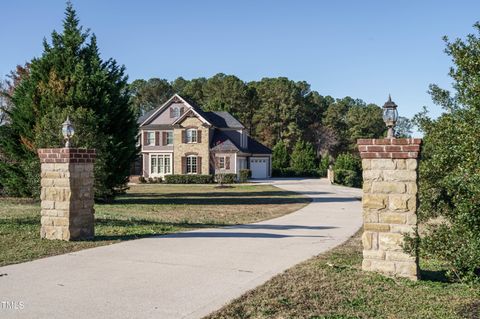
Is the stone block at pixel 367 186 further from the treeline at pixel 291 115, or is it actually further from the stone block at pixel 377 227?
the treeline at pixel 291 115

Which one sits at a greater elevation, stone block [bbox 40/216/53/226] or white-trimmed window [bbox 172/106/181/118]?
white-trimmed window [bbox 172/106/181/118]

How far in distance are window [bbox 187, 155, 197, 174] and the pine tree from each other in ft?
75.0

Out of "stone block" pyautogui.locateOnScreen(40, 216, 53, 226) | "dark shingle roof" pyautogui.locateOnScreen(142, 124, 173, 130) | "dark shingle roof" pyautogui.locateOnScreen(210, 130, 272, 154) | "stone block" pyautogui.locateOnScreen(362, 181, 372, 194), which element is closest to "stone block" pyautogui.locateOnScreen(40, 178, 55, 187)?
"stone block" pyautogui.locateOnScreen(40, 216, 53, 226)

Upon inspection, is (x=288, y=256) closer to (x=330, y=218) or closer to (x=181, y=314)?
(x=181, y=314)

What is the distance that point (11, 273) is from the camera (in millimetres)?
6820

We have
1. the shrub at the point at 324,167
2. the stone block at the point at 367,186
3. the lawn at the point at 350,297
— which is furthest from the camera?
the shrub at the point at 324,167

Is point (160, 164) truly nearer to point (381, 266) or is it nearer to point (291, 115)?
point (291, 115)

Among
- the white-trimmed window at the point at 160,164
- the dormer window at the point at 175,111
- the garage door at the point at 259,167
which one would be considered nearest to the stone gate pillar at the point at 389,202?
the white-trimmed window at the point at 160,164

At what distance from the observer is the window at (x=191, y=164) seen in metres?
45.8

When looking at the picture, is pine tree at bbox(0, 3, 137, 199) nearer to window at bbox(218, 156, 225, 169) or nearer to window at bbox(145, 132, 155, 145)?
window at bbox(218, 156, 225, 169)

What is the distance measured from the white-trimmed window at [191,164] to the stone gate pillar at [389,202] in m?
39.2

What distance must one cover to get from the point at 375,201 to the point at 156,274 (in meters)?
3.45

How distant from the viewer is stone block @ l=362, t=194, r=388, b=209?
702cm

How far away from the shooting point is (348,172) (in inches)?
1591
